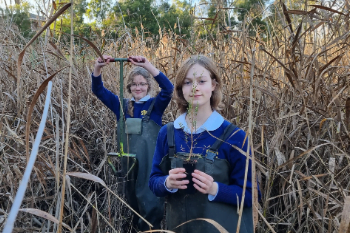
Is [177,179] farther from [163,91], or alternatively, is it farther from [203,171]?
[163,91]

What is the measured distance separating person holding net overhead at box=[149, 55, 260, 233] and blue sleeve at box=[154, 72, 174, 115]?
28.7 inches

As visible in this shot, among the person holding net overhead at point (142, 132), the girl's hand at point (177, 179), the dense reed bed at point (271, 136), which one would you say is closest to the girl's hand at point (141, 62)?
the person holding net overhead at point (142, 132)

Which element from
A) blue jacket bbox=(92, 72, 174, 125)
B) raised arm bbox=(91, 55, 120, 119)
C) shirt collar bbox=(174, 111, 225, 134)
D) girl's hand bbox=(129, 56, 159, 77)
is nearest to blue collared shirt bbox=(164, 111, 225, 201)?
shirt collar bbox=(174, 111, 225, 134)

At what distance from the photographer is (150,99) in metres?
2.25

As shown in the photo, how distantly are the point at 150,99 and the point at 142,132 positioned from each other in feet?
0.85

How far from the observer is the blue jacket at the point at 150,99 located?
215 centimetres

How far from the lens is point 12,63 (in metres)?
2.36

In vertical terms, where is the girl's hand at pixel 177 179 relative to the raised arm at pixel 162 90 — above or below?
below

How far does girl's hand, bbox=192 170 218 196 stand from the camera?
1.15 meters

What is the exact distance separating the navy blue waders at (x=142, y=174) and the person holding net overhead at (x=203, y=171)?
703mm

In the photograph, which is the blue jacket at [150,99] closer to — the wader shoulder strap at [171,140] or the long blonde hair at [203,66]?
the long blonde hair at [203,66]

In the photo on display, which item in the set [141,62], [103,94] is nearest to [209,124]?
[141,62]

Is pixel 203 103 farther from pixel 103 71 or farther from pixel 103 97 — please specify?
pixel 103 71

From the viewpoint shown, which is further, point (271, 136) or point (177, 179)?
point (271, 136)
